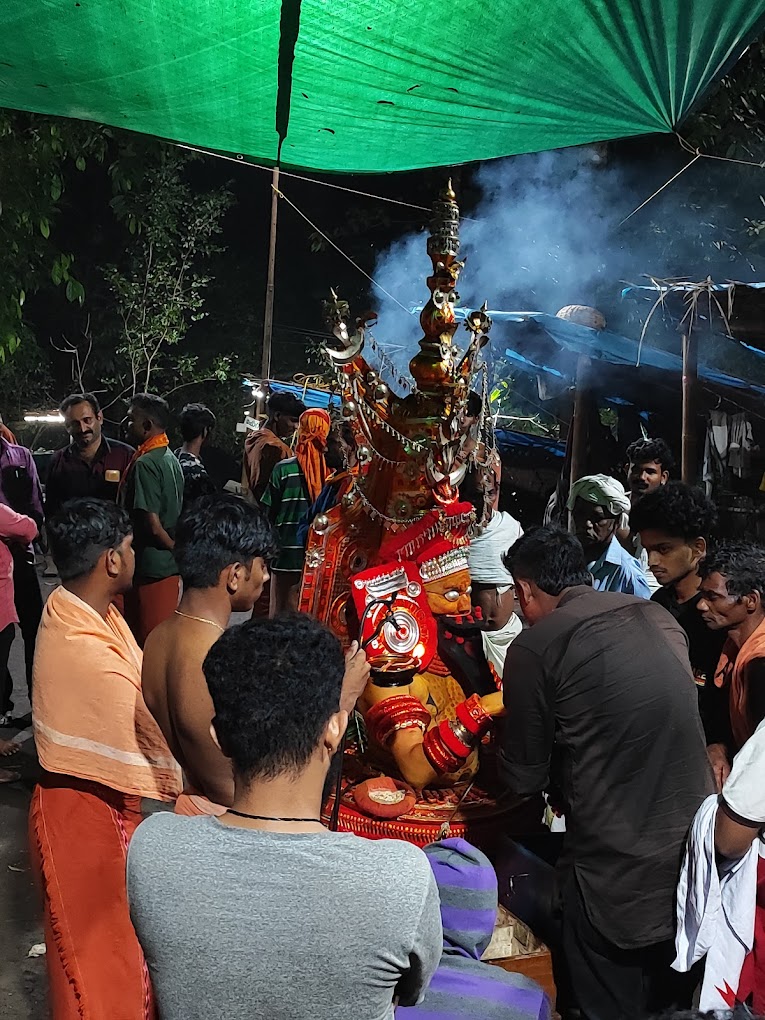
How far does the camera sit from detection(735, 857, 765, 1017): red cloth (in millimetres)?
2291

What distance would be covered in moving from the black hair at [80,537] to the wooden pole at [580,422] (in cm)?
786

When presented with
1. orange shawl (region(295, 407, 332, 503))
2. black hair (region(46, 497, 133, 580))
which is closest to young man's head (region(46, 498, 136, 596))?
black hair (region(46, 497, 133, 580))

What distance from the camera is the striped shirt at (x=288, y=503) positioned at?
5340 mm

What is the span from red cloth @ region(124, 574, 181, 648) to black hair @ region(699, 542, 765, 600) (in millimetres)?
3459

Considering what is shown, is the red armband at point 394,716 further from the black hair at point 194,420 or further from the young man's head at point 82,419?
the black hair at point 194,420

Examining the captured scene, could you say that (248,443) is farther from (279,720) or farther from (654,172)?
(654,172)

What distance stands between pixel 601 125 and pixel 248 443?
11.7 feet

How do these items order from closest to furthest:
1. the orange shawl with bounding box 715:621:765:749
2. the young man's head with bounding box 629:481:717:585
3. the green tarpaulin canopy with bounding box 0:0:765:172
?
1. the orange shawl with bounding box 715:621:765:749
2. the green tarpaulin canopy with bounding box 0:0:765:172
3. the young man's head with bounding box 629:481:717:585

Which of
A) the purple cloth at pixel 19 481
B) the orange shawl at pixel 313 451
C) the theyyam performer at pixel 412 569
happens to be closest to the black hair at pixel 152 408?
the purple cloth at pixel 19 481

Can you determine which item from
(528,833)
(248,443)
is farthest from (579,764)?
(248,443)

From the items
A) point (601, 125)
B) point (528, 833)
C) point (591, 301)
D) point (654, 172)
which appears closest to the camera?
point (528, 833)

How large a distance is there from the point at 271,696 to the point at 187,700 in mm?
1049

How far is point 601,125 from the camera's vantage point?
424 centimetres

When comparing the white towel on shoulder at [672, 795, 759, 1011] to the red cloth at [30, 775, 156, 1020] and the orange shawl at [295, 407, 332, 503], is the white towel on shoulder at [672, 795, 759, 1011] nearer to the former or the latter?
the red cloth at [30, 775, 156, 1020]
